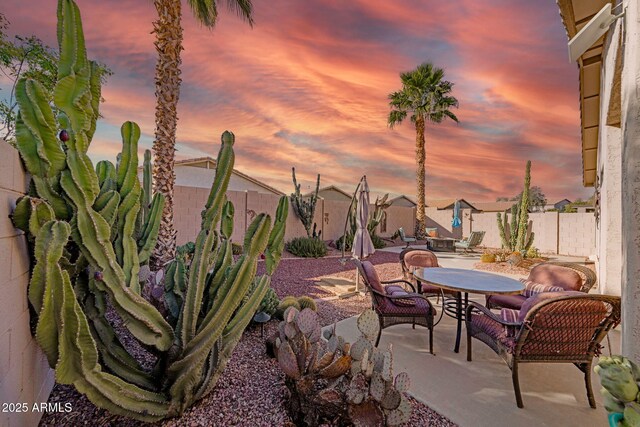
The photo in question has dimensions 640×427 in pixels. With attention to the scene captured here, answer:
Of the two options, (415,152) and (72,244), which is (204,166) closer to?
(415,152)

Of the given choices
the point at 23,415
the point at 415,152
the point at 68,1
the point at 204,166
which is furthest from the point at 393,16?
the point at 204,166

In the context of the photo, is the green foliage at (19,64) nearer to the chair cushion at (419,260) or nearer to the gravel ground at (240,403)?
the gravel ground at (240,403)

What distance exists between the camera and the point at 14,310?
1663 millimetres

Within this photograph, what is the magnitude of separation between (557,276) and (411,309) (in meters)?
2.54

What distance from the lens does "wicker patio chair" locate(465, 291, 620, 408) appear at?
2623 millimetres

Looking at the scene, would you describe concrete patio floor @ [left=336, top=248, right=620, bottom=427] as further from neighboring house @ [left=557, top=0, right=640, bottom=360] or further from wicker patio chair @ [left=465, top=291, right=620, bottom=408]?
neighboring house @ [left=557, top=0, right=640, bottom=360]

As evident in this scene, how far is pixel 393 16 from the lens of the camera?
5.47 m

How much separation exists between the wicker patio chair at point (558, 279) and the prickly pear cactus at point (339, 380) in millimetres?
2989

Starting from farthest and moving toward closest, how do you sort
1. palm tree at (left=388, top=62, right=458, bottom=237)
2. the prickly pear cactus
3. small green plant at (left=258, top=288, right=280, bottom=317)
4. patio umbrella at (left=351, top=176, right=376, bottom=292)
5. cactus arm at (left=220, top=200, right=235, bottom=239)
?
palm tree at (left=388, top=62, right=458, bottom=237)
patio umbrella at (left=351, top=176, right=376, bottom=292)
small green plant at (left=258, top=288, right=280, bottom=317)
cactus arm at (left=220, top=200, right=235, bottom=239)
the prickly pear cactus

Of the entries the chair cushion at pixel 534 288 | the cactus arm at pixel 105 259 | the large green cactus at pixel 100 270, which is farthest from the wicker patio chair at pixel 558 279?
the cactus arm at pixel 105 259

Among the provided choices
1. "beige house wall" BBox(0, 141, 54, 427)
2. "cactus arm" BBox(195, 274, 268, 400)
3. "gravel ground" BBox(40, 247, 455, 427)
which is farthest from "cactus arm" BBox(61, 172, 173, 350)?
"gravel ground" BBox(40, 247, 455, 427)

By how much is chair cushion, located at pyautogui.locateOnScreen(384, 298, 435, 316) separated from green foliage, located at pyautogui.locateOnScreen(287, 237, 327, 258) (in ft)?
25.0

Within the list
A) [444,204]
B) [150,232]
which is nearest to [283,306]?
[150,232]

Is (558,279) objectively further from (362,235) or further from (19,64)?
(19,64)
